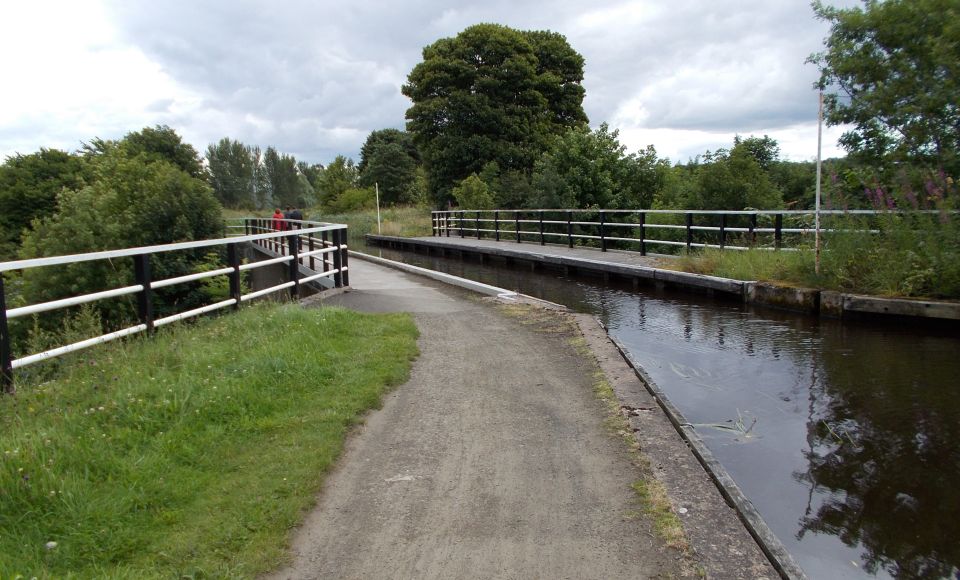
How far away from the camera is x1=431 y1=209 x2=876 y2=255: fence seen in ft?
43.4

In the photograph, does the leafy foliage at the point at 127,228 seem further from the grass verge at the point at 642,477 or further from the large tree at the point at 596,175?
the large tree at the point at 596,175

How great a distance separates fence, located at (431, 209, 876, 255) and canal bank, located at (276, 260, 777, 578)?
7792 millimetres

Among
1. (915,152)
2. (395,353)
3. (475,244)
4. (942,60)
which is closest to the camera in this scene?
(395,353)

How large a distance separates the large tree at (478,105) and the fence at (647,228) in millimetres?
9496

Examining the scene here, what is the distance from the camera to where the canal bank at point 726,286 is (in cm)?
947

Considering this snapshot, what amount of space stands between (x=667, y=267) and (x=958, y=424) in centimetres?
871

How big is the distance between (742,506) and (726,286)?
29.0 feet

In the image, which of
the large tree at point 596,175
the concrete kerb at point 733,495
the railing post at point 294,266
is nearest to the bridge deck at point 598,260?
the large tree at point 596,175

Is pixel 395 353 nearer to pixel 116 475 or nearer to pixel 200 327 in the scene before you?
pixel 200 327

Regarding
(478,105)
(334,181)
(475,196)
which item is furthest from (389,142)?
(475,196)

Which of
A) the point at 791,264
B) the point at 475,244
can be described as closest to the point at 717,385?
the point at 791,264

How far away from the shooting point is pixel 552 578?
3141 millimetres

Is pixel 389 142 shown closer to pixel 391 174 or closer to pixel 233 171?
pixel 391 174

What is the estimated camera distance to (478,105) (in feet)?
135
